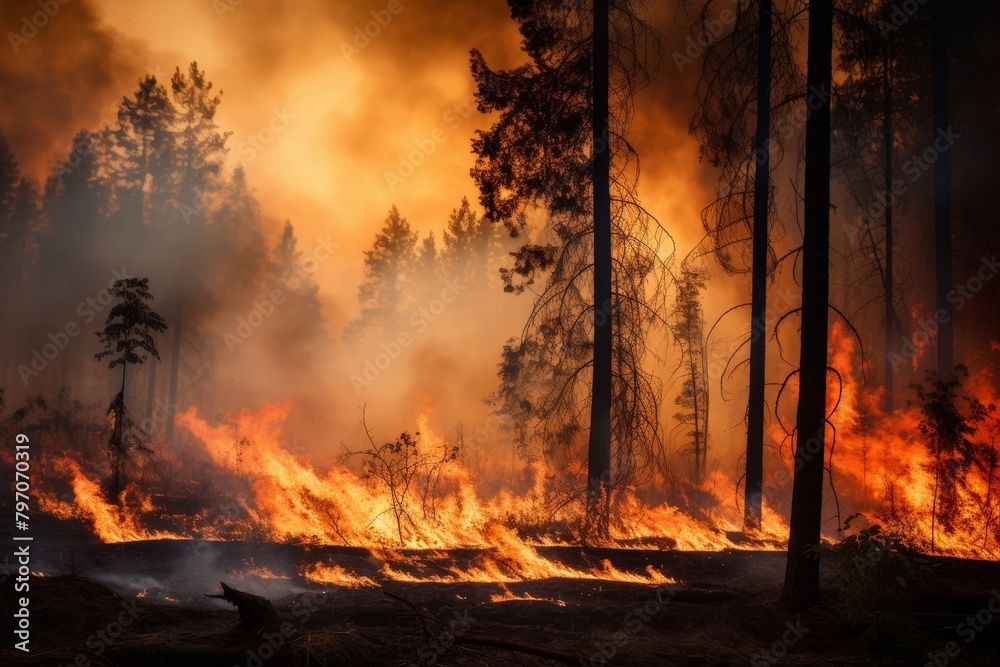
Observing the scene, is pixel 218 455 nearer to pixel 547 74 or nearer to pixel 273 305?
pixel 547 74

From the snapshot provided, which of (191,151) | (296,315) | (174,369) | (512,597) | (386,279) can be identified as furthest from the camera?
(386,279)

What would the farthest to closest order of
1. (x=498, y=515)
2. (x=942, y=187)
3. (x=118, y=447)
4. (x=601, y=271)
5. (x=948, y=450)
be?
(x=942, y=187) < (x=118, y=447) < (x=498, y=515) < (x=601, y=271) < (x=948, y=450)

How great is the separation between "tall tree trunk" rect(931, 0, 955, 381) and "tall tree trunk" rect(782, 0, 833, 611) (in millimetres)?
10637

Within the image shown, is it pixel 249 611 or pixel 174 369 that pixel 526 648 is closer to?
pixel 249 611

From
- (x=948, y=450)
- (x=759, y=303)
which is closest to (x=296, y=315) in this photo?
(x=759, y=303)

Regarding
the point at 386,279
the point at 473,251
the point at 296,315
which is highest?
the point at 473,251

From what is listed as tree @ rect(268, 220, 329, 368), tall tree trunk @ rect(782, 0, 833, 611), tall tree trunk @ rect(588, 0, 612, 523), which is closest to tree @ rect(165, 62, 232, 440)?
tree @ rect(268, 220, 329, 368)

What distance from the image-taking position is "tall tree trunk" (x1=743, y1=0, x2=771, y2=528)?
13.7 metres

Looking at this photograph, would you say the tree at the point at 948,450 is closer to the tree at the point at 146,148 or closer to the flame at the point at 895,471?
the flame at the point at 895,471

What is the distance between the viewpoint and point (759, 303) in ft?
45.5

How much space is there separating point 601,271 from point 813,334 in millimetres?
5294

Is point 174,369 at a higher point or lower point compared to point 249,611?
higher

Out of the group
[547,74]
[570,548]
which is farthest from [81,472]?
[547,74]

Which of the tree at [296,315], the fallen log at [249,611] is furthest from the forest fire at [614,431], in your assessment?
the tree at [296,315]
